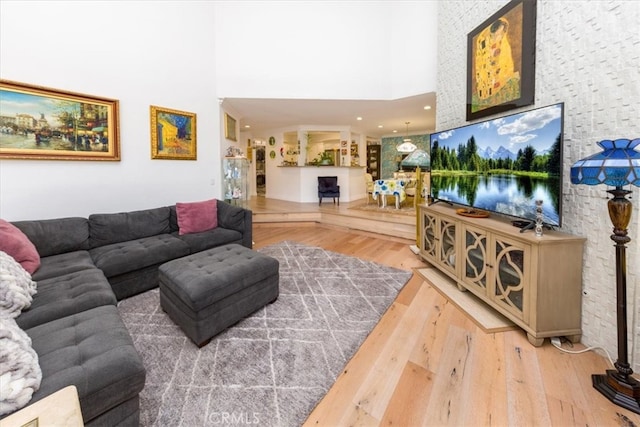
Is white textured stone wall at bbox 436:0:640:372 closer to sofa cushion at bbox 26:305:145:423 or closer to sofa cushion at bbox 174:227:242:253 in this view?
sofa cushion at bbox 26:305:145:423

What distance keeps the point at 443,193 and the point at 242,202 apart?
322 centimetres

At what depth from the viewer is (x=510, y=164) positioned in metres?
2.21

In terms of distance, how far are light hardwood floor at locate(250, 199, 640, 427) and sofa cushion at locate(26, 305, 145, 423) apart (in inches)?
33.3

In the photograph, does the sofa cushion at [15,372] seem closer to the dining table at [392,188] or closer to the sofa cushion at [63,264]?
the sofa cushion at [63,264]

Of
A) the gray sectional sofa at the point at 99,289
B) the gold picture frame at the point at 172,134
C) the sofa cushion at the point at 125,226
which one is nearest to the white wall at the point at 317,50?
the gold picture frame at the point at 172,134

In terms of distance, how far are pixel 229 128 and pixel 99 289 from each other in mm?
4060

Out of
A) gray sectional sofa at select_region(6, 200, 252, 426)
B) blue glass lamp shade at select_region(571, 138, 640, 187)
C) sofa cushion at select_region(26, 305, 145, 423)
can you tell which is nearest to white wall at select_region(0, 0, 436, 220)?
gray sectional sofa at select_region(6, 200, 252, 426)

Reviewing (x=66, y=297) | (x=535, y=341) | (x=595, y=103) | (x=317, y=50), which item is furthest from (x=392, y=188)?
(x=66, y=297)

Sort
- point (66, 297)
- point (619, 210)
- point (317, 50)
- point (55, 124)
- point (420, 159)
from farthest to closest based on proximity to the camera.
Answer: point (317, 50), point (420, 159), point (55, 124), point (66, 297), point (619, 210)

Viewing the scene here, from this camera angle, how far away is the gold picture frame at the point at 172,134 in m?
3.67

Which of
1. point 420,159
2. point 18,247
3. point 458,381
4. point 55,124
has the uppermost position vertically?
point 55,124

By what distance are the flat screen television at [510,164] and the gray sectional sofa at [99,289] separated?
2.58 metres

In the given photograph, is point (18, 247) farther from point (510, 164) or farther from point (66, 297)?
point (510, 164)

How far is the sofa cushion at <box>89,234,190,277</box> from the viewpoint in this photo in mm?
2477
